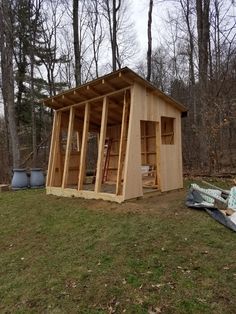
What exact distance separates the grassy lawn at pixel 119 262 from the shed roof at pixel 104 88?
2583 mm

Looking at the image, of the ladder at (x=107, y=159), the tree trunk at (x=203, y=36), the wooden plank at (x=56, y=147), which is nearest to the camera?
the wooden plank at (x=56, y=147)

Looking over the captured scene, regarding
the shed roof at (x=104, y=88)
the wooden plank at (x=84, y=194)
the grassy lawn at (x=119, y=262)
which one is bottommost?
the grassy lawn at (x=119, y=262)

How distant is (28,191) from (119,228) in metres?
5.39

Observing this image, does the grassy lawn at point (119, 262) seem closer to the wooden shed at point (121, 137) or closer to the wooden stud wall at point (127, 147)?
the wooden stud wall at point (127, 147)

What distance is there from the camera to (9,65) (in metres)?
13.0

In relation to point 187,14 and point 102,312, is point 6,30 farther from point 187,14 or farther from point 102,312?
point 102,312

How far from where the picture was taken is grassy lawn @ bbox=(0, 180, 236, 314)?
3258mm

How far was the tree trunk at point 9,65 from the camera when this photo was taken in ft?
41.8

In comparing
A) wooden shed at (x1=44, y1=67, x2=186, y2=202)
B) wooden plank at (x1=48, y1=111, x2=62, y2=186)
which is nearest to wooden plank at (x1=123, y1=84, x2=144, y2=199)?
wooden shed at (x1=44, y1=67, x2=186, y2=202)

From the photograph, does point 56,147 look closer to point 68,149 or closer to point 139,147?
point 68,149

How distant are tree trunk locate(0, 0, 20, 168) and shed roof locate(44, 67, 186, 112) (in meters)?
4.08

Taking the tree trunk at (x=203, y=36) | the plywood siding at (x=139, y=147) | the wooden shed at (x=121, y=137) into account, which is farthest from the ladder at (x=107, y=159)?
the tree trunk at (x=203, y=36)

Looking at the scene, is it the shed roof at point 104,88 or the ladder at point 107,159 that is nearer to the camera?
the shed roof at point 104,88

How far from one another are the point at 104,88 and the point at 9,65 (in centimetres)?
712
